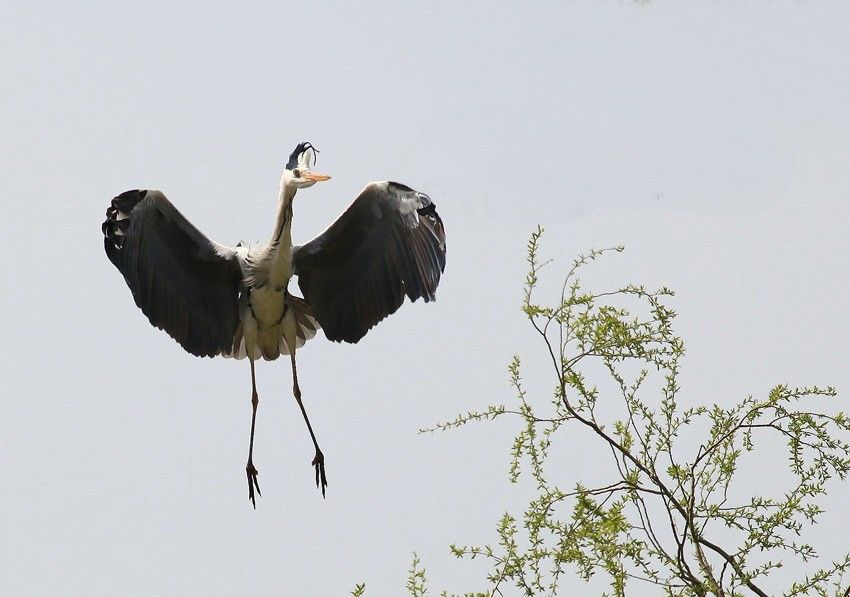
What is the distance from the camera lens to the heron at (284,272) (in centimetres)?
660

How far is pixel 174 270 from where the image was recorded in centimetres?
699

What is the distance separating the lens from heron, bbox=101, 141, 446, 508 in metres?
6.60

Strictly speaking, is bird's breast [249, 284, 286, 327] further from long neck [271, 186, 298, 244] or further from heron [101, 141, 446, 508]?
long neck [271, 186, 298, 244]

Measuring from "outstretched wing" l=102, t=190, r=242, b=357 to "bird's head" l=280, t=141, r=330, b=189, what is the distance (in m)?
0.57

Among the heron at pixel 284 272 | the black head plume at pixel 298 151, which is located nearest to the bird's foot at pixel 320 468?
the heron at pixel 284 272

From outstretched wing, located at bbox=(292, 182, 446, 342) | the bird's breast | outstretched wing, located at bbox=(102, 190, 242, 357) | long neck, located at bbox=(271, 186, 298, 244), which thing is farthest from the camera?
the bird's breast

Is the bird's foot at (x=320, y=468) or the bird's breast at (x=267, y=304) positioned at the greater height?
the bird's breast at (x=267, y=304)

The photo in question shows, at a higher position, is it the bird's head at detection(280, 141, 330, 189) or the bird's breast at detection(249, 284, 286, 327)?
the bird's head at detection(280, 141, 330, 189)

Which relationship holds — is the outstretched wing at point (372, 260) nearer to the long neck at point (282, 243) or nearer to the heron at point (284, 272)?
the heron at point (284, 272)

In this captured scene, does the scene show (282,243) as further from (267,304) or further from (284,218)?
(267,304)

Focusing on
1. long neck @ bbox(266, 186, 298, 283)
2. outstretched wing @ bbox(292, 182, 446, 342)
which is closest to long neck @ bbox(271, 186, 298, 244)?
long neck @ bbox(266, 186, 298, 283)

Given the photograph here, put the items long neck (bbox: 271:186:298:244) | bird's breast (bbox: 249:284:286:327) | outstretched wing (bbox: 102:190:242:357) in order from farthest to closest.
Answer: bird's breast (bbox: 249:284:286:327)
long neck (bbox: 271:186:298:244)
outstretched wing (bbox: 102:190:242:357)

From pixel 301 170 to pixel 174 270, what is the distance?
0.88 meters

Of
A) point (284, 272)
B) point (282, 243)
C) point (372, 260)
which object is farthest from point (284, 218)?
point (372, 260)
